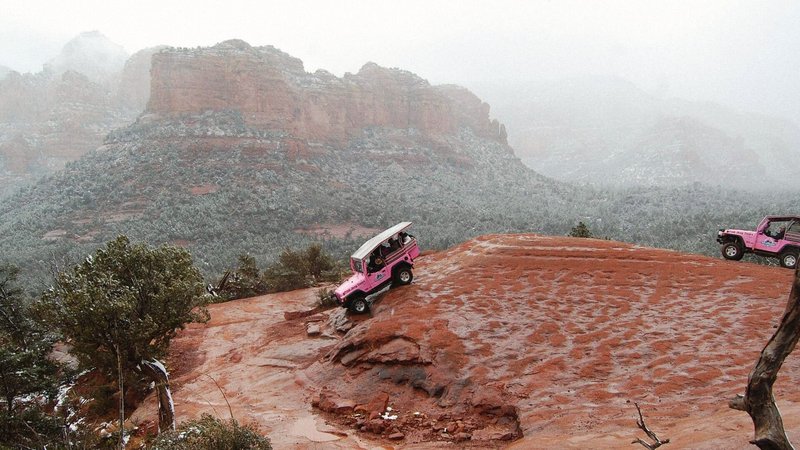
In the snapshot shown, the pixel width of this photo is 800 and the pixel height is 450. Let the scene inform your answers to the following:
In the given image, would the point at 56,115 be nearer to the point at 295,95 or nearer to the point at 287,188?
the point at 295,95

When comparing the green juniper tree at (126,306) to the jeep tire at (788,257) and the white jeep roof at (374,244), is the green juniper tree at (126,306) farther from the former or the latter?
the jeep tire at (788,257)

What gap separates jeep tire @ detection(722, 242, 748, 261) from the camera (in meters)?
13.9

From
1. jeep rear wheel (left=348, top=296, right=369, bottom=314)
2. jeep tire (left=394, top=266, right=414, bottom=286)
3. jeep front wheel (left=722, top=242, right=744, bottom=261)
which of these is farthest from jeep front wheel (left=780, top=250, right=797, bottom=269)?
jeep rear wheel (left=348, top=296, right=369, bottom=314)

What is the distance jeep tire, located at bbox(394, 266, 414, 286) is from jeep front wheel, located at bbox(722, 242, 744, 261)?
10278mm

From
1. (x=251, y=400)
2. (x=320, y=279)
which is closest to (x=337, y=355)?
(x=251, y=400)

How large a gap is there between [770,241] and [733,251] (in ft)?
3.31

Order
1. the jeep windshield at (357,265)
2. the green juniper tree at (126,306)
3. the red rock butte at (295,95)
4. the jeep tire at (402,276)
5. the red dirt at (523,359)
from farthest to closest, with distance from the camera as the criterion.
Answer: the red rock butte at (295,95), the jeep tire at (402,276), the jeep windshield at (357,265), the green juniper tree at (126,306), the red dirt at (523,359)

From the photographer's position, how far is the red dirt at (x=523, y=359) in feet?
22.0

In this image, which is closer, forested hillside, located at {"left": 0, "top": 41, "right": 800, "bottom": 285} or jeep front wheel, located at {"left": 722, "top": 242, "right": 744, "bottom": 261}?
jeep front wheel, located at {"left": 722, "top": 242, "right": 744, "bottom": 261}

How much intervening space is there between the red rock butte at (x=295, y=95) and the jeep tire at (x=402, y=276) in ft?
221

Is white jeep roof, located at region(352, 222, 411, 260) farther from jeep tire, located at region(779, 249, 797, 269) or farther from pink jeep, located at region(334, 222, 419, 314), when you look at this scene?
jeep tire, located at region(779, 249, 797, 269)

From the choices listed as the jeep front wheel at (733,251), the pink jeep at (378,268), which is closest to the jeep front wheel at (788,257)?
the jeep front wheel at (733,251)

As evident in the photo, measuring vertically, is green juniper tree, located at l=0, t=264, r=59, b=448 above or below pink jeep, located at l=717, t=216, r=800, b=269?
below

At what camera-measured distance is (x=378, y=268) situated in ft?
41.0
